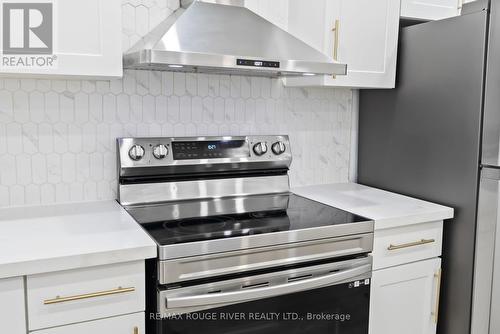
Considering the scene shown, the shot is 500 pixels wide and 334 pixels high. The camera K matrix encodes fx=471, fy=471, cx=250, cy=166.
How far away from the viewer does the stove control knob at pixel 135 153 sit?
1.91 meters

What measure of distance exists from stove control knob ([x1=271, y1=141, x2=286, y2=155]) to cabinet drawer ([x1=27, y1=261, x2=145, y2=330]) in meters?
0.96

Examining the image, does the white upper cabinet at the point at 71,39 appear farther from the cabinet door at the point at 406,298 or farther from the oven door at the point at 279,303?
the cabinet door at the point at 406,298

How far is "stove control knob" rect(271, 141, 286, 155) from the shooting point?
7.26 ft

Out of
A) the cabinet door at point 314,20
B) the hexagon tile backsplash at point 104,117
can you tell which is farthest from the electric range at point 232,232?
the cabinet door at point 314,20

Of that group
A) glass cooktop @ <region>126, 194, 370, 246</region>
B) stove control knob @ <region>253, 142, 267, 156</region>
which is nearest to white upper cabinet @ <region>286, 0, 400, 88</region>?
stove control knob @ <region>253, 142, 267, 156</region>

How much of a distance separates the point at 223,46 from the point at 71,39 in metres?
0.50

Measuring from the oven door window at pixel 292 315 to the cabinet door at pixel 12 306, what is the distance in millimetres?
392

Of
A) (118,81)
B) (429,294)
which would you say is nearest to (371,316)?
(429,294)

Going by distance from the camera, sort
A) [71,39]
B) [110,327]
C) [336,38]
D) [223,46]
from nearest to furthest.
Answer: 1. [110,327]
2. [71,39]
3. [223,46]
4. [336,38]

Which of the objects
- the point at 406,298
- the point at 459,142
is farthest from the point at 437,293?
the point at 459,142

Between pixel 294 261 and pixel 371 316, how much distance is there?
51cm

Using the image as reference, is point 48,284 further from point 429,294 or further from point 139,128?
point 429,294

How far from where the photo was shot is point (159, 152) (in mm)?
1938

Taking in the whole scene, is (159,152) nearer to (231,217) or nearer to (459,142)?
(231,217)
